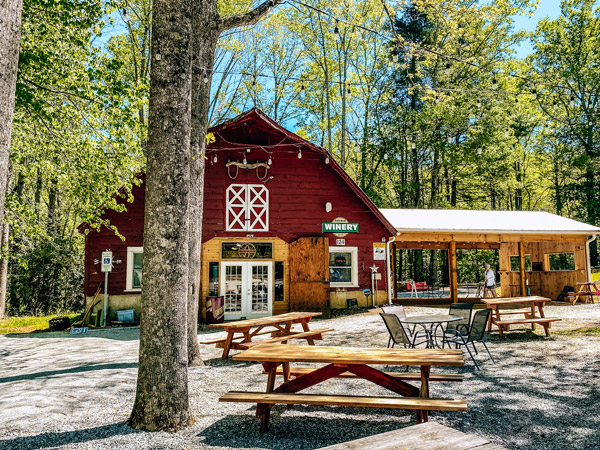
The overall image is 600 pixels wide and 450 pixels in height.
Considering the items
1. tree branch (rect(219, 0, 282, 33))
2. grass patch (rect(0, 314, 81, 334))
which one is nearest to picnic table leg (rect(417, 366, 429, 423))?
tree branch (rect(219, 0, 282, 33))

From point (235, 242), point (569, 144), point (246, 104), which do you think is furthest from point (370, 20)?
point (235, 242)

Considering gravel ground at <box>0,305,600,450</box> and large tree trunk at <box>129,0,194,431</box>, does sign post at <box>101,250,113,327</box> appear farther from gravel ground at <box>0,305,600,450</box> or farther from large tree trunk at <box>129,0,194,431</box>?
large tree trunk at <box>129,0,194,431</box>

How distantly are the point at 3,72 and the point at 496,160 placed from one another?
87.1 feet

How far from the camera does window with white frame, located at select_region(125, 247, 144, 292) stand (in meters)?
14.0

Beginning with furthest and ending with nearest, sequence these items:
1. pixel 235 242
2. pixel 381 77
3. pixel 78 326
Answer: pixel 381 77 → pixel 235 242 → pixel 78 326

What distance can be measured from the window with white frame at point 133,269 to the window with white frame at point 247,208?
2799 mm

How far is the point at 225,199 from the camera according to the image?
14.7 meters

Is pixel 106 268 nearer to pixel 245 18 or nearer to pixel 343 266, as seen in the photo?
pixel 343 266

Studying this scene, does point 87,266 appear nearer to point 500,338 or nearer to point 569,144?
point 500,338

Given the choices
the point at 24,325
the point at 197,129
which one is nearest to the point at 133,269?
the point at 24,325

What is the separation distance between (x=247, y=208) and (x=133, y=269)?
3894 mm

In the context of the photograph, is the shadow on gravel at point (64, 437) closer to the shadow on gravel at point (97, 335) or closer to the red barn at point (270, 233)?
the shadow on gravel at point (97, 335)

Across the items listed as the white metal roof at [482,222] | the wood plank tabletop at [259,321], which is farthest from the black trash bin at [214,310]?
the white metal roof at [482,222]

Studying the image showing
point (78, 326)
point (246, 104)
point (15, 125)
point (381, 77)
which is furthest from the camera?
point (381, 77)
